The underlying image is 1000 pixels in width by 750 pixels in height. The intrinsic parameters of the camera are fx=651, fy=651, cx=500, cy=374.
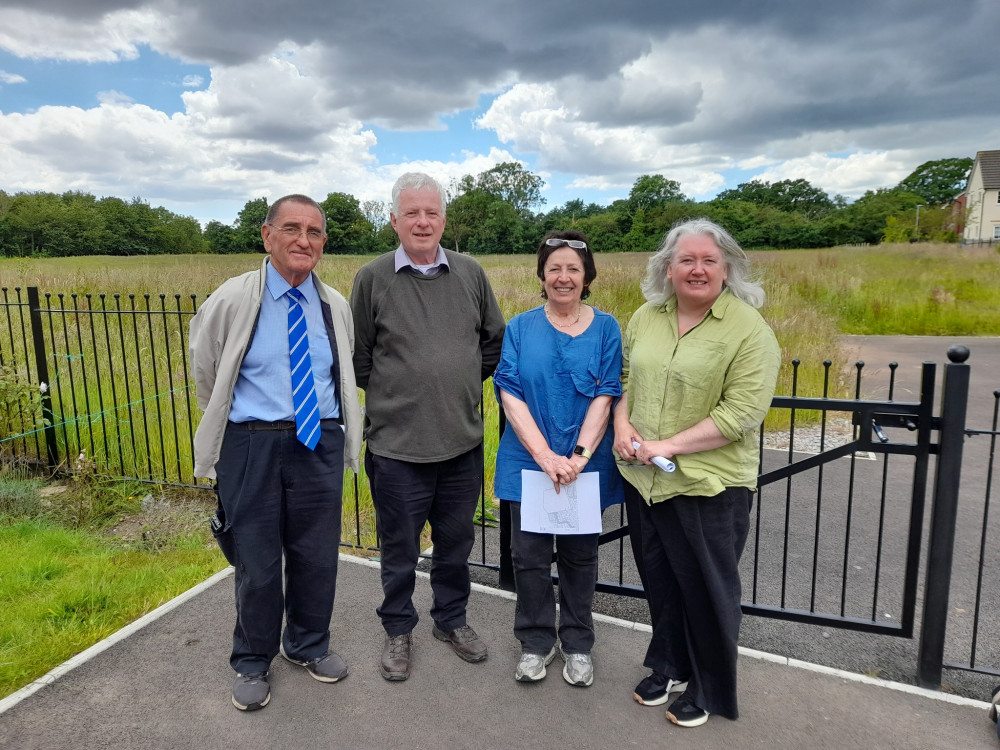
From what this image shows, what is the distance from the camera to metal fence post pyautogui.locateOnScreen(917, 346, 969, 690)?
260 cm

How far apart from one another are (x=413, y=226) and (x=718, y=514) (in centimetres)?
168

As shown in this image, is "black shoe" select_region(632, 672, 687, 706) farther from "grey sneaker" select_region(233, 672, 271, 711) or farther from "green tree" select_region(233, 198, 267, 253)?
"green tree" select_region(233, 198, 267, 253)

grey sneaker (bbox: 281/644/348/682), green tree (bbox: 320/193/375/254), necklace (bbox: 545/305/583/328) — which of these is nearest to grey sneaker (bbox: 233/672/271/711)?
grey sneaker (bbox: 281/644/348/682)

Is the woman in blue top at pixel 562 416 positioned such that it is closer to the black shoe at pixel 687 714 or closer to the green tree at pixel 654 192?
the black shoe at pixel 687 714

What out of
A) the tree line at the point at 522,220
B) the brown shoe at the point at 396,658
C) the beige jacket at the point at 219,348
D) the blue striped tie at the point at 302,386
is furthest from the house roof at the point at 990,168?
the beige jacket at the point at 219,348

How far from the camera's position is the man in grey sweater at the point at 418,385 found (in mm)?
2760

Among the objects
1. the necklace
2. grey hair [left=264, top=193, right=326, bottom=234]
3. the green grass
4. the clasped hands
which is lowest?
the green grass

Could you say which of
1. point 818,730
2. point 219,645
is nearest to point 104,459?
point 219,645

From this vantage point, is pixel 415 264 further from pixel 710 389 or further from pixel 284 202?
pixel 710 389

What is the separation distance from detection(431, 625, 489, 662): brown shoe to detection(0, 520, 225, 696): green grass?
68.3 inches

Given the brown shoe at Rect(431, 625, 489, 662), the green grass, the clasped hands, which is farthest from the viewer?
the green grass

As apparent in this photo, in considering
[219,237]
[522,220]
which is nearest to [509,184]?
[522,220]

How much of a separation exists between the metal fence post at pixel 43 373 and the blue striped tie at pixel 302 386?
452 cm

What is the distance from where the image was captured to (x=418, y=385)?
9.02 feet
